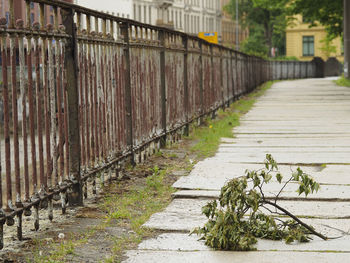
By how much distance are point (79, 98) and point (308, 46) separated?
8378cm

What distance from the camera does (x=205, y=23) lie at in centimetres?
10031

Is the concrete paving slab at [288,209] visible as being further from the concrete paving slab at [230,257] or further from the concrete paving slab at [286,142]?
the concrete paving slab at [286,142]

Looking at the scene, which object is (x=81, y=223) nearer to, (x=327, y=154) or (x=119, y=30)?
(x=119, y=30)

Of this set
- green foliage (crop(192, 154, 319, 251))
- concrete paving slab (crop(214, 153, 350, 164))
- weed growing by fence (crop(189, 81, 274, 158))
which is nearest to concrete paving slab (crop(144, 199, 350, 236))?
green foliage (crop(192, 154, 319, 251))

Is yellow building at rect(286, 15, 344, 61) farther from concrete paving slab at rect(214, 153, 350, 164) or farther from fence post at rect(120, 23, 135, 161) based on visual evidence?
fence post at rect(120, 23, 135, 161)

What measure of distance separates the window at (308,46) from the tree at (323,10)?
4819cm

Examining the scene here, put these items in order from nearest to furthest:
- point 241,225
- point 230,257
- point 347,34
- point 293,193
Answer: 1. point 230,257
2. point 241,225
3. point 293,193
4. point 347,34

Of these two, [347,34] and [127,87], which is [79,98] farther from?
[347,34]

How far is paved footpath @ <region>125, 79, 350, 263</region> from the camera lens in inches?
167

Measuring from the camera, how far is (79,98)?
5.80m

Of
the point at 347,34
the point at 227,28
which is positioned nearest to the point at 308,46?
the point at 227,28

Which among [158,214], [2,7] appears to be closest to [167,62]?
[158,214]

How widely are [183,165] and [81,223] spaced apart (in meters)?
3.05

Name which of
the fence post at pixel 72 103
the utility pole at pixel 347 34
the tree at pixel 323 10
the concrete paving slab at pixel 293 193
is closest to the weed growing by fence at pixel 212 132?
the concrete paving slab at pixel 293 193
